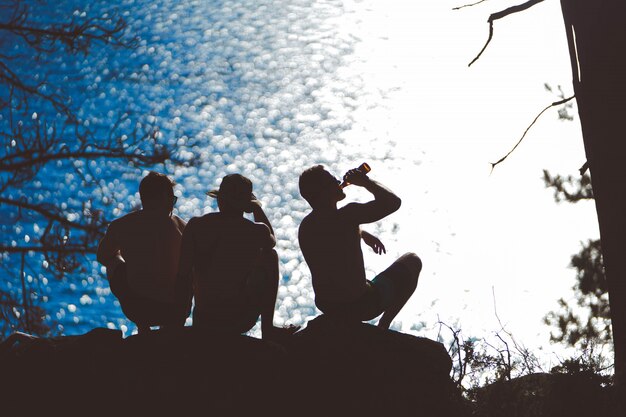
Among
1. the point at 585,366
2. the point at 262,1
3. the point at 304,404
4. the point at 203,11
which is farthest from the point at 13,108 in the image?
the point at 262,1

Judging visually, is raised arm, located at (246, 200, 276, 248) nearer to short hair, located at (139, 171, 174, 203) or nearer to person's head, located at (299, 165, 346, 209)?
person's head, located at (299, 165, 346, 209)

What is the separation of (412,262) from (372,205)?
1.50ft

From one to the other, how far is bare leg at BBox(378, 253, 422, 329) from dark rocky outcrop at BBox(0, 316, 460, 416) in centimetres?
13

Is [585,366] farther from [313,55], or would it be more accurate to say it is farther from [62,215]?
[313,55]

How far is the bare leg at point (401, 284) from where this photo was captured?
4461 millimetres

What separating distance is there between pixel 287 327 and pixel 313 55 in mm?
14010

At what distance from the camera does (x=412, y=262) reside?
179 inches

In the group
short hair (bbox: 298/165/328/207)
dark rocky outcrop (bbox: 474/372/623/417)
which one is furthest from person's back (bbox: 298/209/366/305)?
dark rocky outcrop (bbox: 474/372/623/417)

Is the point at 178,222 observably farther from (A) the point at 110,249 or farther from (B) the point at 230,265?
(B) the point at 230,265

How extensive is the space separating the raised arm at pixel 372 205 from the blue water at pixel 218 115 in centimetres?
376

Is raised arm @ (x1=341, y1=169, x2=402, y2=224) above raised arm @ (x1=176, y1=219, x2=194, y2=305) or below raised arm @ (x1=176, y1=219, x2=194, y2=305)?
above

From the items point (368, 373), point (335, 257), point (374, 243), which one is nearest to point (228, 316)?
point (335, 257)

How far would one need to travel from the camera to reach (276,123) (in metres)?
16.1

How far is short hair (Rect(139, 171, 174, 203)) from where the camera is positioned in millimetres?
4473
